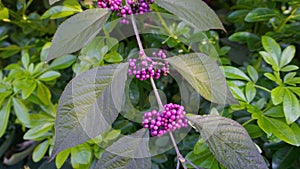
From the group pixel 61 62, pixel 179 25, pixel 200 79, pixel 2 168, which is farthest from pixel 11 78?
pixel 200 79

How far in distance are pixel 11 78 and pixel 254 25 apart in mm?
595

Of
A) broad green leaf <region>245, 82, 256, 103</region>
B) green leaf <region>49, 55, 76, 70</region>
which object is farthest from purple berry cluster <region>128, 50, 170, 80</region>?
green leaf <region>49, 55, 76, 70</region>

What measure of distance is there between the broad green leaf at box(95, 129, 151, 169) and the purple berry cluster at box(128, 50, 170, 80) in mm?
72

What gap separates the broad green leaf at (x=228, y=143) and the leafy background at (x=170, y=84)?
0.16 m

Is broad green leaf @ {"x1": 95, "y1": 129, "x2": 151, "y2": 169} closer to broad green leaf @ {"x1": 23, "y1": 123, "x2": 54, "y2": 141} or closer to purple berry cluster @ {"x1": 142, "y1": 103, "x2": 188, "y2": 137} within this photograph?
purple berry cluster @ {"x1": 142, "y1": 103, "x2": 188, "y2": 137}

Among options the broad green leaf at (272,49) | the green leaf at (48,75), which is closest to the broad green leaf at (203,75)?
the broad green leaf at (272,49)

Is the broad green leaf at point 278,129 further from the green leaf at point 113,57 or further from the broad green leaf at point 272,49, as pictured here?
the green leaf at point 113,57

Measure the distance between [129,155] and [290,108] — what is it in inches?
12.1

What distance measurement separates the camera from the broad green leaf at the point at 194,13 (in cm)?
52

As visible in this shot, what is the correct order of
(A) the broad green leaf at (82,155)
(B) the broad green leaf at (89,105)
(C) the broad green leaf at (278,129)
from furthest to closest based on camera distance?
(A) the broad green leaf at (82,155) → (C) the broad green leaf at (278,129) → (B) the broad green leaf at (89,105)

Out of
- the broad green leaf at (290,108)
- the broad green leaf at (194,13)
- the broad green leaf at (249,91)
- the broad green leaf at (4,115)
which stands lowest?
the broad green leaf at (4,115)

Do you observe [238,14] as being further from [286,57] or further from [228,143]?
[228,143]

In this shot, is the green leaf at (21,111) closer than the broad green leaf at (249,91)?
No

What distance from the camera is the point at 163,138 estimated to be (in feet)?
2.67
